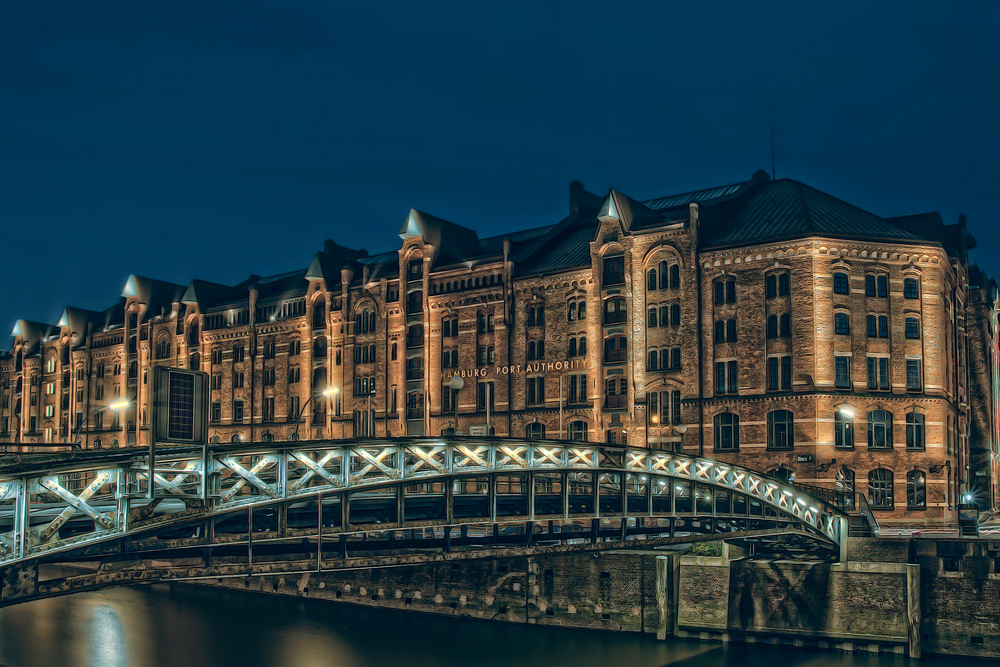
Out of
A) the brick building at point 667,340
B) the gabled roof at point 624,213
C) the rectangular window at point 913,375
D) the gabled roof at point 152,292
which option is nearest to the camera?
the brick building at point 667,340

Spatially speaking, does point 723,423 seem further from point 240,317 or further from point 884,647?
point 240,317

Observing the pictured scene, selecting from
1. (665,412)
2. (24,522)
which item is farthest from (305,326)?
(24,522)

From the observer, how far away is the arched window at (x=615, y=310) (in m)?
64.6

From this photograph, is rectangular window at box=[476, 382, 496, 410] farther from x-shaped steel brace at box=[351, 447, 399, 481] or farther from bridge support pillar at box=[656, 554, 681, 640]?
x-shaped steel brace at box=[351, 447, 399, 481]

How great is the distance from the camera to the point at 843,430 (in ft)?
186

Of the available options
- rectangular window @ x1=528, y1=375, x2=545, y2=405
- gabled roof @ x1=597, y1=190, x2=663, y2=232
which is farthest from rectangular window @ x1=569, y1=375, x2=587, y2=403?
gabled roof @ x1=597, y1=190, x2=663, y2=232

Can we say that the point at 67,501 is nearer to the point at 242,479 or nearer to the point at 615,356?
the point at 242,479

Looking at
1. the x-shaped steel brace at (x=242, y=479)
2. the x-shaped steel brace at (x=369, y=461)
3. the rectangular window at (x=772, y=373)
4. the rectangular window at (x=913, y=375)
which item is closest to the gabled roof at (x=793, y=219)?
the rectangular window at (x=772, y=373)

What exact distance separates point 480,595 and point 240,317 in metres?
45.5

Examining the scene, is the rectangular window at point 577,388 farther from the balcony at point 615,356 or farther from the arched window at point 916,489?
the arched window at point 916,489

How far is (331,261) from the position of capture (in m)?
83.2

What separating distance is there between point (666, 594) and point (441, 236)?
3812 centimetres

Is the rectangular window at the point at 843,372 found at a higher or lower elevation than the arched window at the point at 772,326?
lower

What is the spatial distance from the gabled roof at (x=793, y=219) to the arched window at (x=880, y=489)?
13181mm
